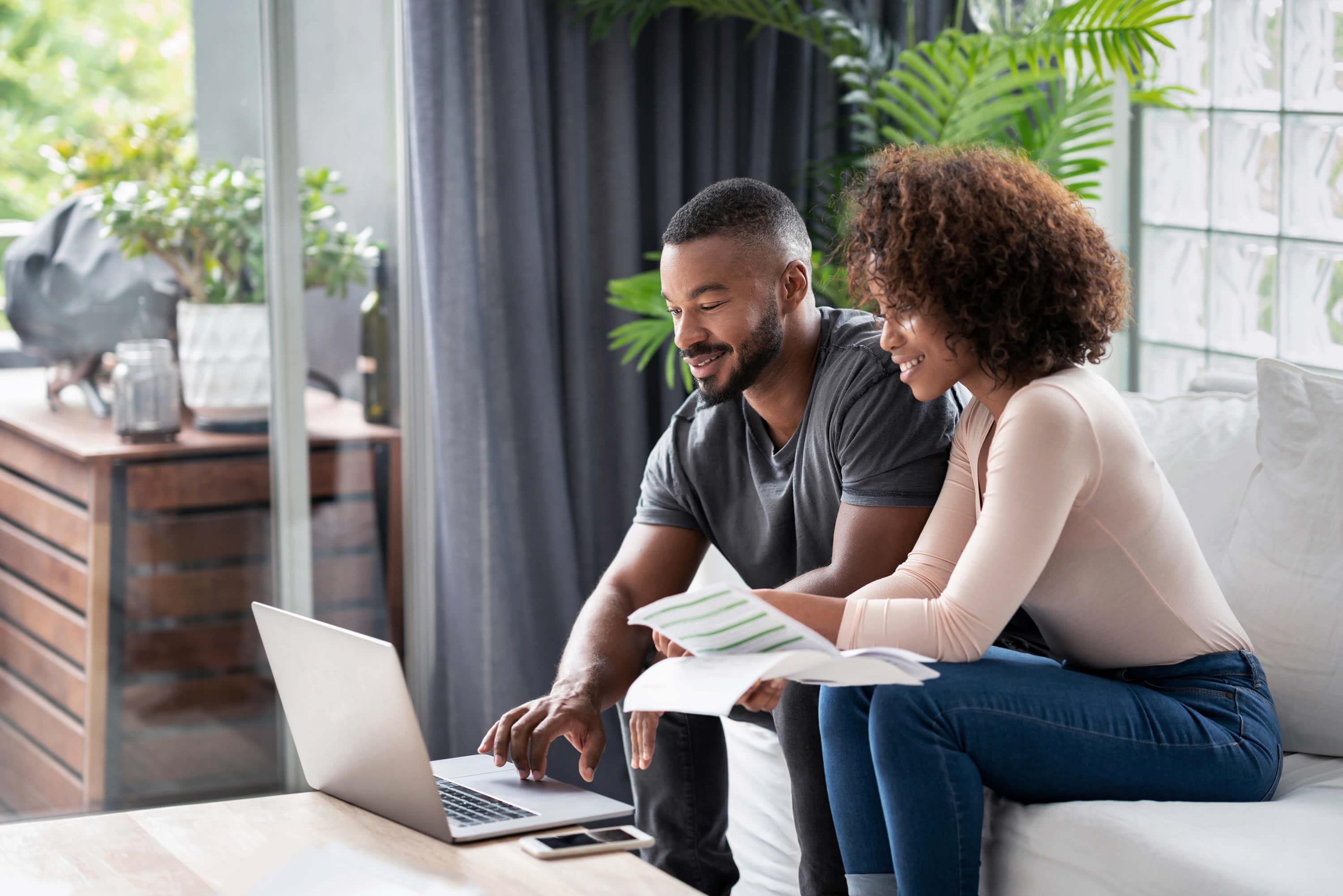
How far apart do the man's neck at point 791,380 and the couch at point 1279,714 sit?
0.44 metres

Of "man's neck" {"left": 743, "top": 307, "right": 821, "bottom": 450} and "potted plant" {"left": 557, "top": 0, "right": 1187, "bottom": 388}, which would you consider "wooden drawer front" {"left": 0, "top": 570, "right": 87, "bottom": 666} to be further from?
"man's neck" {"left": 743, "top": 307, "right": 821, "bottom": 450}

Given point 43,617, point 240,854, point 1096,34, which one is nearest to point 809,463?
point 240,854

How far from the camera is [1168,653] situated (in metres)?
1.45

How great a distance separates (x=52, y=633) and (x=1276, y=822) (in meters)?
2.19

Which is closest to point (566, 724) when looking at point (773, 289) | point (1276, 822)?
point (773, 289)

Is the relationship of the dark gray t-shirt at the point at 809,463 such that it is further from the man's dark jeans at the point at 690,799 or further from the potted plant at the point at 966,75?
the potted plant at the point at 966,75

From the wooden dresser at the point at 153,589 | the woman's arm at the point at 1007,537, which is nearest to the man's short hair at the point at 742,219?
the woman's arm at the point at 1007,537

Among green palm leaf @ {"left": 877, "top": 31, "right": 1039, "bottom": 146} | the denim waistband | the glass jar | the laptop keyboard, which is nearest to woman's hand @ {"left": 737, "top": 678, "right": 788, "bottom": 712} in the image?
the laptop keyboard

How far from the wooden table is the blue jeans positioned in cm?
28

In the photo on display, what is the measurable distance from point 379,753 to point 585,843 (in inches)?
8.7

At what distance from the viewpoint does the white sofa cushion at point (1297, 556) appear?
1.65 meters

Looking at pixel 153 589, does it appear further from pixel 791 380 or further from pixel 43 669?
pixel 791 380

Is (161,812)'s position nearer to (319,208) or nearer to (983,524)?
(983,524)

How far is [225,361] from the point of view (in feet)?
8.85
